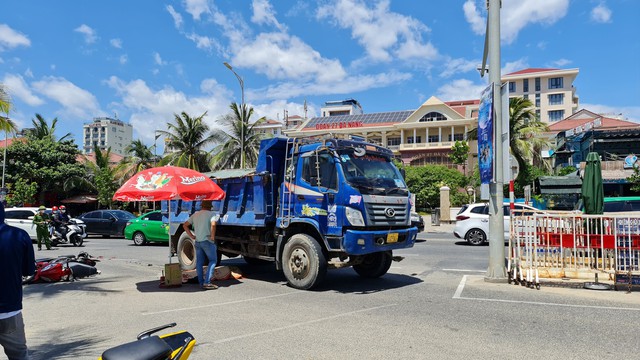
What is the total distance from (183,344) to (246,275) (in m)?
7.44

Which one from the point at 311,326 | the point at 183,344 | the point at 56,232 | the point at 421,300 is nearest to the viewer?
the point at 183,344

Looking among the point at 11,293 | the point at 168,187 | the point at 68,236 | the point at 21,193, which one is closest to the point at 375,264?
the point at 168,187

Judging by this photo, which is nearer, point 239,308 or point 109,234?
point 239,308

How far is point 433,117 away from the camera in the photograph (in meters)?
60.2

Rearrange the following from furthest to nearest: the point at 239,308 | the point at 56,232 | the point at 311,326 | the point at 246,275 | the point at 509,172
Answer: the point at 56,232
the point at 246,275
the point at 509,172
the point at 239,308
the point at 311,326

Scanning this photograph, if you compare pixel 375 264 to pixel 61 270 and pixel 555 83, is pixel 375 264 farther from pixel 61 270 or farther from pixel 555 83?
pixel 555 83

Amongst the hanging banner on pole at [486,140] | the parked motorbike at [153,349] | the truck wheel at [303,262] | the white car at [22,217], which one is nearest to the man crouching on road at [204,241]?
the truck wheel at [303,262]

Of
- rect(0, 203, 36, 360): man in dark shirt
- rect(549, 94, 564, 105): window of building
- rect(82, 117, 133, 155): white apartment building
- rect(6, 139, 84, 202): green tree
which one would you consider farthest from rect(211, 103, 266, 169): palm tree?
rect(82, 117, 133, 155): white apartment building

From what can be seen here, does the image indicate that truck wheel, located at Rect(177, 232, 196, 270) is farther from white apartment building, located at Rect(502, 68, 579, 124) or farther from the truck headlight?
white apartment building, located at Rect(502, 68, 579, 124)

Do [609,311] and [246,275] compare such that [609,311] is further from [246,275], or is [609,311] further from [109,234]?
[109,234]

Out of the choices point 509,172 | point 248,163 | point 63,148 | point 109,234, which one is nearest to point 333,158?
point 509,172

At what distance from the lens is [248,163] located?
39.8m

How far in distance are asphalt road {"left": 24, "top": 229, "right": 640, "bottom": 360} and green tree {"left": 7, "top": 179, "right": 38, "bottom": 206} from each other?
32264mm

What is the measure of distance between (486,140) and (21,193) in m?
38.4
